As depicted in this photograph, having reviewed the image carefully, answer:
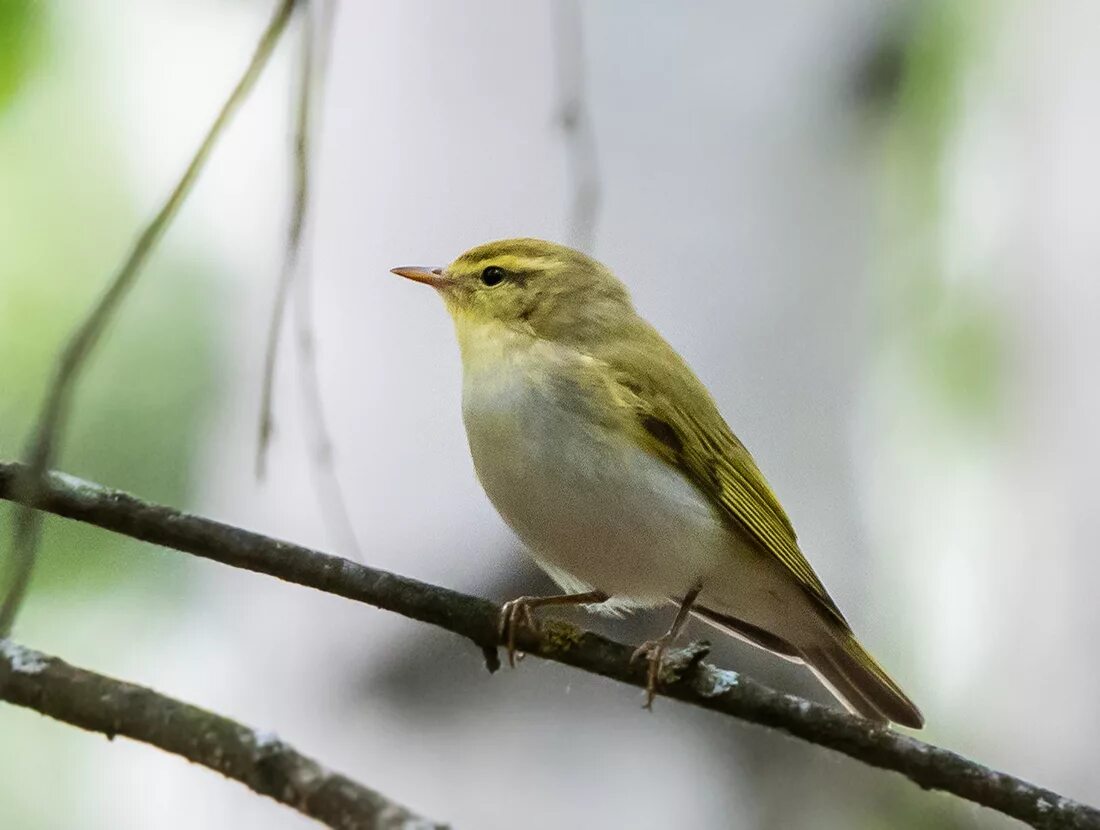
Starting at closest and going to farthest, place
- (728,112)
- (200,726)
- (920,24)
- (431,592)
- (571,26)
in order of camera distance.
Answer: (200,726) → (431,592) → (571,26) → (920,24) → (728,112)

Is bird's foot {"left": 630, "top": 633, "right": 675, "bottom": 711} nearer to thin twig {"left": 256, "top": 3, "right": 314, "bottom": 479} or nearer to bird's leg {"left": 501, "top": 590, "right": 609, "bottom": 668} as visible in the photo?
bird's leg {"left": 501, "top": 590, "right": 609, "bottom": 668}

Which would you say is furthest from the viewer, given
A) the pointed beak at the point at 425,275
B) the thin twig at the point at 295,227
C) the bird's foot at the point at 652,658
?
the pointed beak at the point at 425,275

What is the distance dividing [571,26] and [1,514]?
105 centimetres

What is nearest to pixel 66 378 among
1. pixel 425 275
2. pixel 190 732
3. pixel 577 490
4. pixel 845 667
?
pixel 190 732

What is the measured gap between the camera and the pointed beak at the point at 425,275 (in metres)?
2.06

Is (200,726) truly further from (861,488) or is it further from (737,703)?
(861,488)

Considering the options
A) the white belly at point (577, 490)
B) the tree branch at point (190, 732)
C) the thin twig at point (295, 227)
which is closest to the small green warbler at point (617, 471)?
the white belly at point (577, 490)

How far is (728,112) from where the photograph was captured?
8.86ft

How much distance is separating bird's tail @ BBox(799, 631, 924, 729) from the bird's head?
66cm

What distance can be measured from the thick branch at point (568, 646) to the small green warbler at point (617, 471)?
76 mm

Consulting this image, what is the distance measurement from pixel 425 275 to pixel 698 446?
558 mm

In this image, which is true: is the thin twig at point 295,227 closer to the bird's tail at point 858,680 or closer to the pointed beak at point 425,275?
the pointed beak at point 425,275

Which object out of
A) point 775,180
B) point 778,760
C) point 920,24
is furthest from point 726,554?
point 920,24

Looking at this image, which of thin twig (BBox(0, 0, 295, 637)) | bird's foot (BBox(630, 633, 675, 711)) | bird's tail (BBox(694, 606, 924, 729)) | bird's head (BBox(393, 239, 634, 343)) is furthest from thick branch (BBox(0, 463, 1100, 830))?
bird's head (BBox(393, 239, 634, 343))
